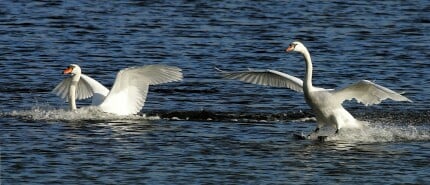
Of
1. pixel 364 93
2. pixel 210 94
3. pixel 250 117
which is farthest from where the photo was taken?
pixel 210 94

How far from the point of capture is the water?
15.8m

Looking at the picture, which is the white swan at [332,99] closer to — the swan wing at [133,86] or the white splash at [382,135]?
the white splash at [382,135]

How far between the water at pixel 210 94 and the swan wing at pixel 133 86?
25 cm

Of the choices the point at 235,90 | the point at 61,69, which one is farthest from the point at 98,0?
the point at 235,90

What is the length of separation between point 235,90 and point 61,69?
3787 millimetres

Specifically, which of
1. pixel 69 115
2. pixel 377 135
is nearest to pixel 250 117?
pixel 377 135

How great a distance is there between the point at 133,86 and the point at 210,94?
2.16 meters

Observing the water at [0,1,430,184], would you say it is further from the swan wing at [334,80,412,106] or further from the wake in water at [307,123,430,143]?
the swan wing at [334,80,412,106]

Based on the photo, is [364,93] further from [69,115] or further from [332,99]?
[69,115]

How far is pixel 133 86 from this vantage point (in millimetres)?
20484

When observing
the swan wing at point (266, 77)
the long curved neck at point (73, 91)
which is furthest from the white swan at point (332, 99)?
the long curved neck at point (73, 91)

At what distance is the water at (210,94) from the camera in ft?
51.7

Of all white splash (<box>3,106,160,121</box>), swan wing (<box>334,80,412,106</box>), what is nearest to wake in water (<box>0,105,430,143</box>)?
white splash (<box>3,106,160,121</box>)

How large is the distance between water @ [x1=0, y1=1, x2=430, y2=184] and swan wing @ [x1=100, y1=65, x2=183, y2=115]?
246 millimetres
